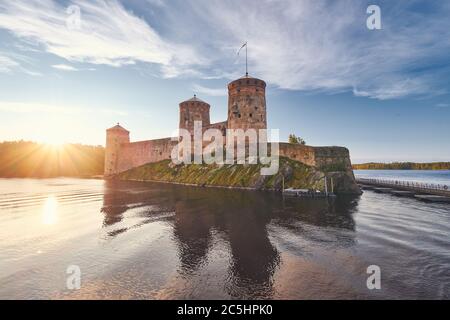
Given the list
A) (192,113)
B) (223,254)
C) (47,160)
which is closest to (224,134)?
(192,113)

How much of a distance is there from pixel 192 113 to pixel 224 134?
1363 cm

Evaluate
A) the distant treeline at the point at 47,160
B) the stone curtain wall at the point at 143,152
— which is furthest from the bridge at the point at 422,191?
the distant treeline at the point at 47,160

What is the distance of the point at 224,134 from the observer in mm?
59156

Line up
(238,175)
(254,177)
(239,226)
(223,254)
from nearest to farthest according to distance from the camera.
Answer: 1. (223,254)
2. (239,226)
3. (254,177)
4. (238,175)

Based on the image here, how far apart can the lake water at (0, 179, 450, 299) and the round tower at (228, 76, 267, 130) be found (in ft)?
107

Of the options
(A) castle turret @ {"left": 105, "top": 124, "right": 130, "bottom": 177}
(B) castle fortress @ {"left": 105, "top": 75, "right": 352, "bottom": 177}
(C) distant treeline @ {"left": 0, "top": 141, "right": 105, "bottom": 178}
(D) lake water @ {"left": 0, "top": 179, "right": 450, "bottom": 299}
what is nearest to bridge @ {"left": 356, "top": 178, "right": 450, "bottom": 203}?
(B) castle fortress @ {"left": 105, "top": 75, "right": 352, "bottom": 177}

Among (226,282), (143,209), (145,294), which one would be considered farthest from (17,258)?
(143,209)

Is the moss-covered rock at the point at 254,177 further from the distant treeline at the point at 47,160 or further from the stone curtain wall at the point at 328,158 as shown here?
the distant treeline at the point at 47,160

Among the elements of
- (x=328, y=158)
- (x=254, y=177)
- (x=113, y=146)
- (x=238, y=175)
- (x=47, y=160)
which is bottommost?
(x=254, y=177)

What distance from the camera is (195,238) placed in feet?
53.1

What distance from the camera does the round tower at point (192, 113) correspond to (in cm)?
6712

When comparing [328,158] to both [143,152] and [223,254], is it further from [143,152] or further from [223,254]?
[143,152]
